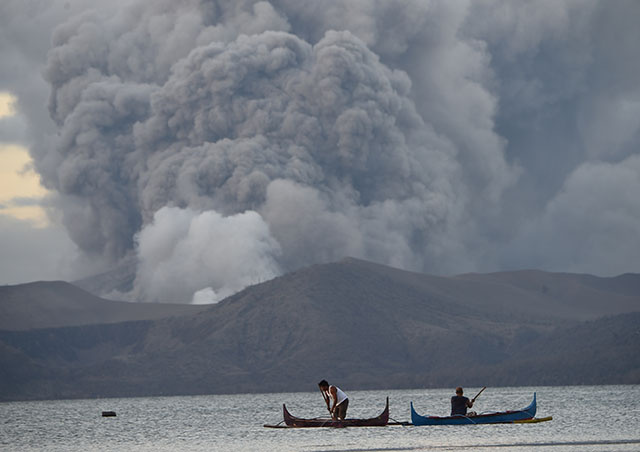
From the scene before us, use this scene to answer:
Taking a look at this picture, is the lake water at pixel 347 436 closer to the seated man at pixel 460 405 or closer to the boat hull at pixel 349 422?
the boat hull at pixel 349 422

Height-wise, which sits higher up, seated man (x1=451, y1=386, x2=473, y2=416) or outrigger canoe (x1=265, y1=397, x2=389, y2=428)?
seated man (x1=451, y1=386, x2=473, y2=416)

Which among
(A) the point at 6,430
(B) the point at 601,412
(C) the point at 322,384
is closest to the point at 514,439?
(C) the point at 322,384

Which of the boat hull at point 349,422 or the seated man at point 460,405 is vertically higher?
the seated man at point 460,405

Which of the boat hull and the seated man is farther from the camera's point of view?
the boat hull

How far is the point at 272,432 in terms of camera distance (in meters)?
102

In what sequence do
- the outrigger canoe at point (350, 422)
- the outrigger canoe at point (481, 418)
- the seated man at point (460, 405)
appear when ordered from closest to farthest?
the outrigger canoe at point (481, 418)
the seated man at point (460, 405)
the outrigger canoe at point (350, 422)

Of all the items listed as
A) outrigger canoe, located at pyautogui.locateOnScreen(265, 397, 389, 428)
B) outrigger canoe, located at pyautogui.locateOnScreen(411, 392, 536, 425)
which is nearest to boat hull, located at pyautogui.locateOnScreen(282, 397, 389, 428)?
outrigger canoe, located at pyautogui.locateOnScreen(265, 397, 389, 428)

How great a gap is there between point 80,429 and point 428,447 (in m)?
59.3

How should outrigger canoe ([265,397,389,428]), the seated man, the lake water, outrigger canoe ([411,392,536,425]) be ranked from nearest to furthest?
the lake water → outrigger canoe ([411,392,536,425]) → the seated man → outrigger canoe ([265,397,389,428])

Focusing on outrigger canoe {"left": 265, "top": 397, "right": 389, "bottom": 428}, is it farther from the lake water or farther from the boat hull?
the lake water

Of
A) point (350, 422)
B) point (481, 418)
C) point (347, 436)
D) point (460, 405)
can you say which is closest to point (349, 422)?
point (350, 422)

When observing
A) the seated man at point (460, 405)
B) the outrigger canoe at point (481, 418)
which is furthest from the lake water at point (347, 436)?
the seated man at point (460, 405)

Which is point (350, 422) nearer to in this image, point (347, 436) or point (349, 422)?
point (349, 422)

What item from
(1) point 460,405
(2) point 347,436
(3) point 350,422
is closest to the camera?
(1) point 460,405
